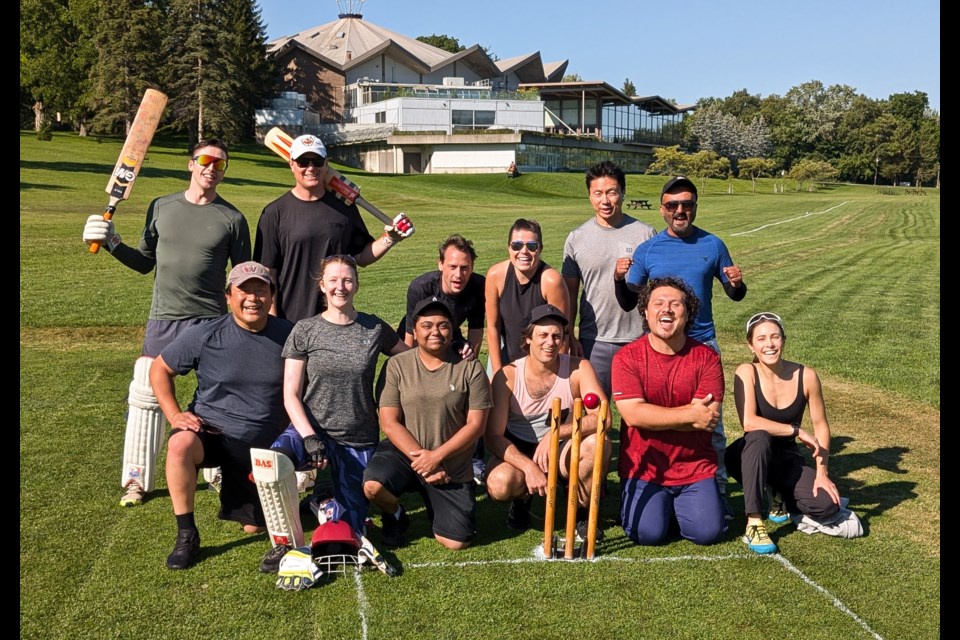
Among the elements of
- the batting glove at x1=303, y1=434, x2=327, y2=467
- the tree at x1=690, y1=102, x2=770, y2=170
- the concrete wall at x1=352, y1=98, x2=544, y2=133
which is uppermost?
the tree at x1=690, y1=102, x2=770, y2=170

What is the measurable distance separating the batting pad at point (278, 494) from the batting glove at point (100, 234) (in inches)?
87.9

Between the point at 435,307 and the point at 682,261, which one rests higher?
the point at 682,261

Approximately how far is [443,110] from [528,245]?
212 ft

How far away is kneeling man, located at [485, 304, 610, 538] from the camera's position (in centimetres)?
598

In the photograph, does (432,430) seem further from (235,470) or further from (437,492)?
(235,470)

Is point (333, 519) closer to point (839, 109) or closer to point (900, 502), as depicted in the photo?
point (900, 502)

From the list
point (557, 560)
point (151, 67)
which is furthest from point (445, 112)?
point (557, 560)

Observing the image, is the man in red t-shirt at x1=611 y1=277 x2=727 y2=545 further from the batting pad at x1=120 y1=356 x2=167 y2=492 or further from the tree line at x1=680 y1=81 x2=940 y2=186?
the tree line at x1=680 y1=81 x2=940 y2=186

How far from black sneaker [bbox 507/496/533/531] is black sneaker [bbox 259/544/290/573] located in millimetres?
1608

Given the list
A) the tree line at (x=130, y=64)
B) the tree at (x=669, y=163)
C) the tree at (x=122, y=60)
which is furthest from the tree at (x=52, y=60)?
the tree at (x=669, y=163)

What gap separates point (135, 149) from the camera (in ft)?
24.5

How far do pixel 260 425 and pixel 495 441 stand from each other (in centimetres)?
159

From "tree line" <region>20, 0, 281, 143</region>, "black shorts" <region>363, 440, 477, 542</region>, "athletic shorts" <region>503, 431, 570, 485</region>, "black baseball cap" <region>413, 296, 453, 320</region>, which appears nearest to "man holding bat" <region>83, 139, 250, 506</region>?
"black baseball cap" <region>413, 296, 453, 320</region>

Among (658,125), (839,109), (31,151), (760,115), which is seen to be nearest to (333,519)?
(31,151)
